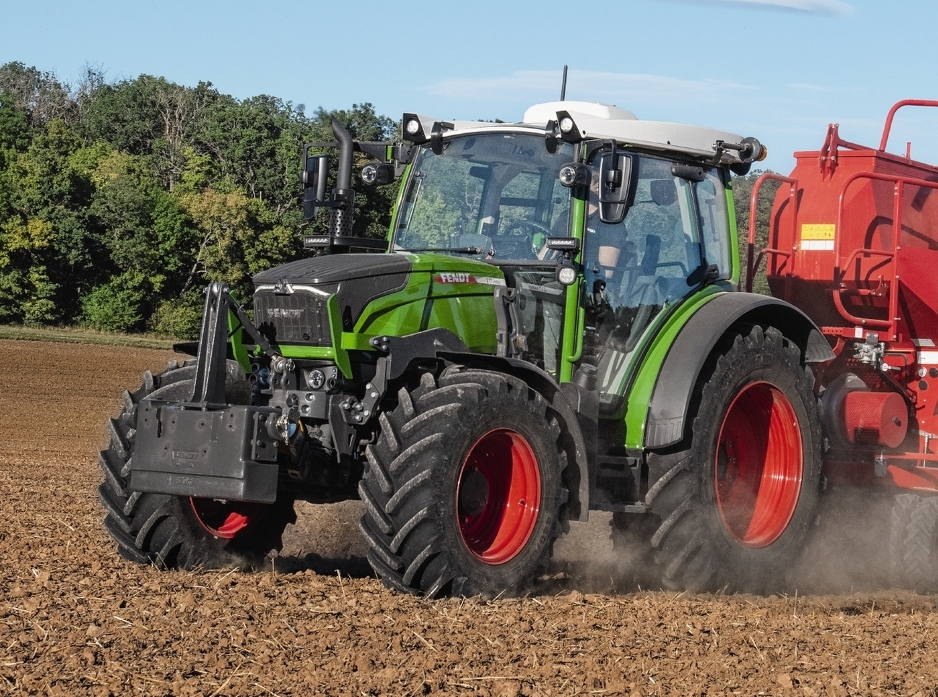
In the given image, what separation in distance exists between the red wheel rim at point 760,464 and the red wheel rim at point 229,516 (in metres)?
2.79

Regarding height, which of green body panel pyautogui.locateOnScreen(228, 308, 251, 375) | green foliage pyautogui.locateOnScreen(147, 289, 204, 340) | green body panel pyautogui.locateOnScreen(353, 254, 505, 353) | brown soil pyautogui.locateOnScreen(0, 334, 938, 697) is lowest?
green foliage pyautogui.locateOnScreen(147, 289, 204, 340)

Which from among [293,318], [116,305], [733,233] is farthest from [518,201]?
[116,305]

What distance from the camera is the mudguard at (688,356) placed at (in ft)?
22.3

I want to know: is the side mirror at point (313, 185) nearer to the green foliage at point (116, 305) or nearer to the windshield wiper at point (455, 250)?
the windshield wiper at point (455, 250)

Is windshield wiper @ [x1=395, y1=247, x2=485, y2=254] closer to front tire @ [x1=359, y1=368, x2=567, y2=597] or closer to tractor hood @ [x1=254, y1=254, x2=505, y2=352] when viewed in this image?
tractor hood @ [x1=254, y1=254, x2=505, y2=352]

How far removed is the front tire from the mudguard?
0.75 metres

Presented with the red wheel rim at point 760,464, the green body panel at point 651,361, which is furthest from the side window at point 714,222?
the red wheel rim at point 760,464

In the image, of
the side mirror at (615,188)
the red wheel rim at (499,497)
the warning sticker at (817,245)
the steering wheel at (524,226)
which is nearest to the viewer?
the red wheel rim at (499,497)

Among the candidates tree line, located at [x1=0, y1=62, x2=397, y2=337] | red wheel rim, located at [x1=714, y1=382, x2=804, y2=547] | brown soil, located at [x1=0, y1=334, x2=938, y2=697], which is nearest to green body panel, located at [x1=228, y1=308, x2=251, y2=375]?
brown soil, located at [x1=0, y1=334, x2=938, y2=697]

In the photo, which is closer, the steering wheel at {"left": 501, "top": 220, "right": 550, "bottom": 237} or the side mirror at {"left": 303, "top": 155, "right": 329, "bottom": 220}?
the steering wheel at {"left": 501, "top": 220, "right": 550, "bottom": 237}

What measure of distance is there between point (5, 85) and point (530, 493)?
A: 8228 cm

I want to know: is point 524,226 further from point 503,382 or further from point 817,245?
point 817,245

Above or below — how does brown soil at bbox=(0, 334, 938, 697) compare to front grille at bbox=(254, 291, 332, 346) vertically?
below

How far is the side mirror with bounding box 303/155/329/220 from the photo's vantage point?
277 inches
